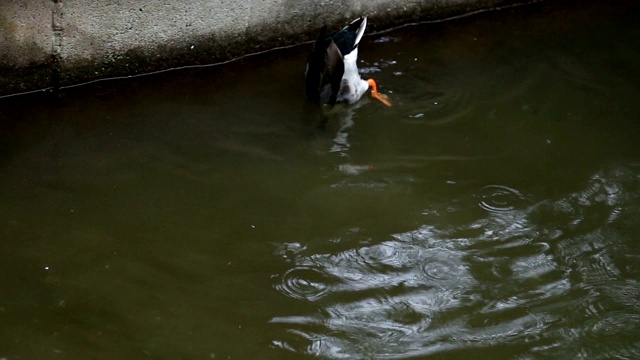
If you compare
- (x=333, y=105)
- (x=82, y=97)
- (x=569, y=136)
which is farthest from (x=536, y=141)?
(x=82, y=97)

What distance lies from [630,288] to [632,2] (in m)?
3.36

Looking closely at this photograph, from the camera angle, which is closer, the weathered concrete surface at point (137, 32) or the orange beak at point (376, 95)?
the weathered concrete surface at point (137, 32)

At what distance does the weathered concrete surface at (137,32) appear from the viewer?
5.30 meters

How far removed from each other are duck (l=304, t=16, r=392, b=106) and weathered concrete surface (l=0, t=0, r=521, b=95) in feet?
1.45

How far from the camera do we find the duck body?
5.43 metres

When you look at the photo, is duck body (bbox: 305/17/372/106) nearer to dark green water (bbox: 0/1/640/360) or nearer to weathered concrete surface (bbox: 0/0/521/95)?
dark green water (bbox: 0/1/640/360)

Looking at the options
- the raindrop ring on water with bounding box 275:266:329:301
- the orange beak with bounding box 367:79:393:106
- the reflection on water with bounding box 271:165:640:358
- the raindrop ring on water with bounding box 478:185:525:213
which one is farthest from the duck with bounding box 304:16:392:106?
the raindrop ring on water with bounding box 275:266:329:301

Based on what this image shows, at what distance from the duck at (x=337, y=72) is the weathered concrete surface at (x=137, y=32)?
17.4 inches

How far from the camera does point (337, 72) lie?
5.43 metres

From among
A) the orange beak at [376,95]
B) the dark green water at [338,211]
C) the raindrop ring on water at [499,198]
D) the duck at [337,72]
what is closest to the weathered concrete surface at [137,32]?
the dark green water at [338,211]

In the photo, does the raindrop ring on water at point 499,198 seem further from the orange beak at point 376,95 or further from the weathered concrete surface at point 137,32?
the weathered concrete surface at point 137,32

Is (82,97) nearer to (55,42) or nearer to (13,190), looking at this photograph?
(55,42)

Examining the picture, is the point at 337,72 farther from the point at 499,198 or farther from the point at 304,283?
the point at 304,283

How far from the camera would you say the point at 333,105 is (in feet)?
18.3
